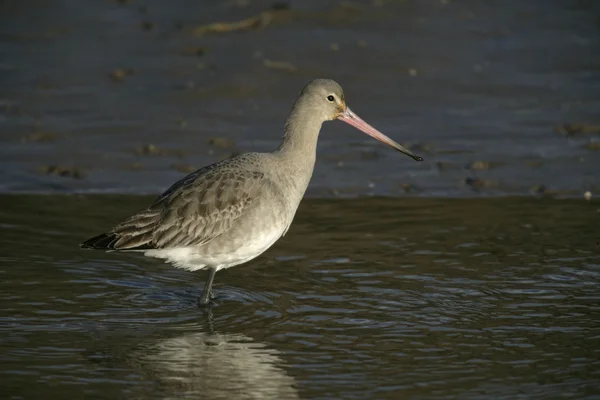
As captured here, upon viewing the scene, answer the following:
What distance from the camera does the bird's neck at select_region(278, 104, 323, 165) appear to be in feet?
27.5

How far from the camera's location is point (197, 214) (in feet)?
26.3

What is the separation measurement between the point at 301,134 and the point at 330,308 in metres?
1.34

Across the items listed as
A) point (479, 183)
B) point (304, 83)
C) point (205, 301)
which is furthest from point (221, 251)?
point (304, 83)

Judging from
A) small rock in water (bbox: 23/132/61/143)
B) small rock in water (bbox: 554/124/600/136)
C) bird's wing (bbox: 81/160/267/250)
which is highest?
small rock in water (bbox: 554/124/600/136)

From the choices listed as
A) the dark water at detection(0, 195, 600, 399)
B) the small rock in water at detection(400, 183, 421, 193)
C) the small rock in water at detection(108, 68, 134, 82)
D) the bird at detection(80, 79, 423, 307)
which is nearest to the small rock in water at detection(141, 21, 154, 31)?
the small rock in water at detection(108, 68, 134, 82)

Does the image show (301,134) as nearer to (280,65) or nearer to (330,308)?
(330,308)

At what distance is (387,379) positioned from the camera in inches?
259

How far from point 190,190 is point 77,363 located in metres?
1.70

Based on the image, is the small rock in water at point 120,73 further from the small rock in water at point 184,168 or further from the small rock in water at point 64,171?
the small rock in water at point 184,168

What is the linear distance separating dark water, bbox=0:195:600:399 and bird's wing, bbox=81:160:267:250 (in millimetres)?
473

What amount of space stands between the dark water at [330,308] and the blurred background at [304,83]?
32.4 inches

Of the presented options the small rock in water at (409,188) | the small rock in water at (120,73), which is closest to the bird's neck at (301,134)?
the small rock in water at (409,188)

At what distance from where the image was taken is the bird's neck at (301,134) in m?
8.38

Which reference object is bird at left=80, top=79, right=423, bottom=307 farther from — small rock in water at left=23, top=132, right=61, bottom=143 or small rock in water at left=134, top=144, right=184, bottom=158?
small rock in water at left=23, top=132, right=61, bottom=143
